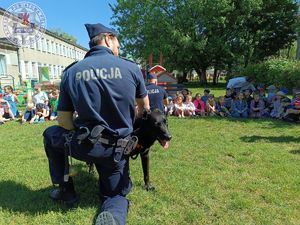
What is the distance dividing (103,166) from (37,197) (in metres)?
1.39

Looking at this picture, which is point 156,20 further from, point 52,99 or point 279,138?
point 279,138

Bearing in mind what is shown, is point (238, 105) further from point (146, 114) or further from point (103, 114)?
point (103, 114)

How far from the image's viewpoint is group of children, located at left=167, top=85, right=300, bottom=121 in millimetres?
10983

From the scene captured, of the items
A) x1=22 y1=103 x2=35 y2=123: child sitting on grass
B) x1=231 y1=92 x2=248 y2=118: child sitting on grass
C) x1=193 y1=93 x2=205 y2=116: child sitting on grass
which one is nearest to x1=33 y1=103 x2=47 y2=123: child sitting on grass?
x1=22 y1=103 x2=35 y2=123: child sitting on grass

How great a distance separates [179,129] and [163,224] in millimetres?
5531

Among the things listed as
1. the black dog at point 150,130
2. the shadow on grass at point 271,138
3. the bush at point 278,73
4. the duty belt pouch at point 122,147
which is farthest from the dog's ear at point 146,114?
the bush at point 278,73

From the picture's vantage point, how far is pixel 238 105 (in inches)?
446

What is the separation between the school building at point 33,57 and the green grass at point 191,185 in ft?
44.1

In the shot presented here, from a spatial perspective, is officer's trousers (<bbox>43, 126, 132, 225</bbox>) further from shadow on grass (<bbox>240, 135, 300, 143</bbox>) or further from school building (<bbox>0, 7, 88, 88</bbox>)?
school building (<bbox>0, 7, 88, 88</bbox>)

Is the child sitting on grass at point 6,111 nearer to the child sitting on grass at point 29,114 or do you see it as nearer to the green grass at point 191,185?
the child sitting on grass at point 29,114

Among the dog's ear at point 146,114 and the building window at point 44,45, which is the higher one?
the building window at point 44,45

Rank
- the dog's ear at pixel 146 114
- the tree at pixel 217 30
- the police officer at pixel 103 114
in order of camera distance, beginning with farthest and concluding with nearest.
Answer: the tree at pixel 217 30 < the dog's ear at pixel 146 114 < the police officer at pixel 103 114

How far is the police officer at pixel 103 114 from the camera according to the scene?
10.3 ft

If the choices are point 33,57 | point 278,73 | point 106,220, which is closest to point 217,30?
point 278,73
